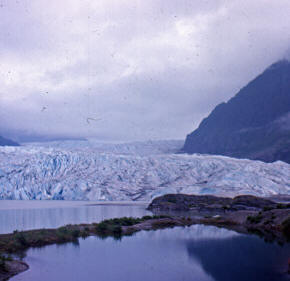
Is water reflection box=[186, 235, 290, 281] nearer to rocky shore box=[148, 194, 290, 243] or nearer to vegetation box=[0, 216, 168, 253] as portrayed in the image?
rocky shore box=[148, 194, 290, 243]

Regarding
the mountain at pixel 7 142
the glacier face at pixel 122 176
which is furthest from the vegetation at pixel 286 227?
the mountain at pixel 7 142

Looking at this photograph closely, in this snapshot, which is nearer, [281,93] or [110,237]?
[110,237]

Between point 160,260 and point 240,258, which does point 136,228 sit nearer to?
point 160,260

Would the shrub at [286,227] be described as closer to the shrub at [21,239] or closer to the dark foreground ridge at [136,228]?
the dark foreground ridge at [136,228]

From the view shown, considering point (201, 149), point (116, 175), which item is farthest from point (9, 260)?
point (201, 149)

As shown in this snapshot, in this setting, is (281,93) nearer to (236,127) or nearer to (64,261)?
(236,127)
